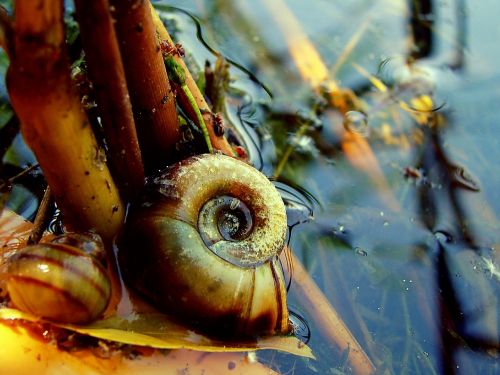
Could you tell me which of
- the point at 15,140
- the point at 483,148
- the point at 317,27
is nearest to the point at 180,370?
the point at 15,140

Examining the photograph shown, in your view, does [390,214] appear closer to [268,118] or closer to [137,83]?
[268,118]

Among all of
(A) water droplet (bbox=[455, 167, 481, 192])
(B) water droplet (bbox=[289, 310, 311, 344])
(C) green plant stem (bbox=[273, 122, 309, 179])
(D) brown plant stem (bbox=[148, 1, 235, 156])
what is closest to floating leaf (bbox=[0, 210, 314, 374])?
(B) water droplet (bbox=[289, 310, 311, 344])

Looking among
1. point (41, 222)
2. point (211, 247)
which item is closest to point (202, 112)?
point (211, 247)

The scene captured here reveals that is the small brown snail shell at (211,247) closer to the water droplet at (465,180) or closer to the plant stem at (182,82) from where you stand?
the plant stem at (182,82)

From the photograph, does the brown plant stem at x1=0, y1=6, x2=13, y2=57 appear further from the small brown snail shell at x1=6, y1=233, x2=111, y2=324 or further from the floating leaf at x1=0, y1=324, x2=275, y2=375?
the floating leaf at x1=0, y1=324, x2=275, y2=375

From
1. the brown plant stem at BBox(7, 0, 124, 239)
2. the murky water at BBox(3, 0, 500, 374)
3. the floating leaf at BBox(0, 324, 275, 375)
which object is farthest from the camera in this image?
the murky water at BBox(3, 0, 500, 374)

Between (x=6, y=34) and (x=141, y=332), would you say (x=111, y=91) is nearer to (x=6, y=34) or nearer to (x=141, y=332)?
(x=6, y=34)
